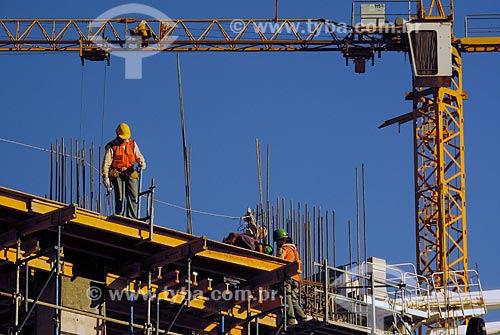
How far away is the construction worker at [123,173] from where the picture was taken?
34.0 metres

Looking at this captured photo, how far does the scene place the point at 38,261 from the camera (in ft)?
108

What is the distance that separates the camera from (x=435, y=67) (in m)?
64.4

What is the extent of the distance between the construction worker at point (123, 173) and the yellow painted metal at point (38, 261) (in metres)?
1.49

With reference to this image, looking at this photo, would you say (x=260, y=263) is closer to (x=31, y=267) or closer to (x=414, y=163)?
(x=31, y=267)

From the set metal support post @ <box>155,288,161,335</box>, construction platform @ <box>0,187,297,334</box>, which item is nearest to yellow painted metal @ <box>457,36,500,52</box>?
construction platform @ <box>0,187,297,334</box>

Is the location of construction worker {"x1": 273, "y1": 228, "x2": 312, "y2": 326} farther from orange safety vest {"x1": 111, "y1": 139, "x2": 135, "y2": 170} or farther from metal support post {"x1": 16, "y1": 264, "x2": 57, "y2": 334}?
metal support post {"x1": 16, "y1": 264, "x2": 57, "y2": 334}

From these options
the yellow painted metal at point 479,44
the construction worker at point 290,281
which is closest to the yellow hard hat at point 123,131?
the construction worker at point 290,281

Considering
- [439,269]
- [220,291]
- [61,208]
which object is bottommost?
[439,269]

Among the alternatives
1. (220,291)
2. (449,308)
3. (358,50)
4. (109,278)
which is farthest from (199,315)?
(358,50)

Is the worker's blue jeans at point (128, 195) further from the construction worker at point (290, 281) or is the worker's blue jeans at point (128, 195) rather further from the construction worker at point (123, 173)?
the construction worker at point (290, 281)

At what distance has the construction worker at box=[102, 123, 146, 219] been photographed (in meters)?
34.0

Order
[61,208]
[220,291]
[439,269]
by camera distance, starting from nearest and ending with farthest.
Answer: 1. [61,208]
2. [220,291]
3. [439,269]

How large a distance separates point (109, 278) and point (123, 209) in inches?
55.2

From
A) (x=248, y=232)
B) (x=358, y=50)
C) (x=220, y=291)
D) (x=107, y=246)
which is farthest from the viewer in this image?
(x=358, y=50)
